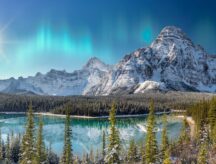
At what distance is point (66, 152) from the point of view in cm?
6012

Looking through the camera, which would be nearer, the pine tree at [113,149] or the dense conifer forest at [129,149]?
the pine tree at [113,149]

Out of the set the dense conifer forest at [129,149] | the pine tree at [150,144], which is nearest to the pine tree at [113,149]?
the dense conifer forest at [129,149]

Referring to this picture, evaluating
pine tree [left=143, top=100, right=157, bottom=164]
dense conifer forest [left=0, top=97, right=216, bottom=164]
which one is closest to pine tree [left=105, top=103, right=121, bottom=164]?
dense conifer forest [left=0, top=97, right=216, bottom=164]

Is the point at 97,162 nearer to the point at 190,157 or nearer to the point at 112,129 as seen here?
the point at 190,157

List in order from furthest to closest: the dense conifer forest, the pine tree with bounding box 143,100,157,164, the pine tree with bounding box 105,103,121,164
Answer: the pine tree with bounding box 143,100,157,164 → the dense conifer forest → the pine tree with bounding box 105,103,121,164

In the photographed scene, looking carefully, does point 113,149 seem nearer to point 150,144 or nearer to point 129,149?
point 150,144

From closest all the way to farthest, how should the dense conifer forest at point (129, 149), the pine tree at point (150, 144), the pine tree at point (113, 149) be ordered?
the pine tree at point (113, 149) → the dense conifer forest at point (129, 149) → the pine tree at point (150, 144)

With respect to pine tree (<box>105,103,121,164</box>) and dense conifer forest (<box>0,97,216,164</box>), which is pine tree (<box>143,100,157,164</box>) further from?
pine tree (<box>105,103,121,164</box>)

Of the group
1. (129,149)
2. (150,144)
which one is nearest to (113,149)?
(150,144)

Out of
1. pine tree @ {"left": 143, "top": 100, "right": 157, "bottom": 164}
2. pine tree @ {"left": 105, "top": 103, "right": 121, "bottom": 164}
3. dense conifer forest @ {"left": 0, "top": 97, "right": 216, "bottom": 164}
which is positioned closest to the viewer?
pine tree @ {"left": 105, "top": 103, "right": 121, "bottom": 164}

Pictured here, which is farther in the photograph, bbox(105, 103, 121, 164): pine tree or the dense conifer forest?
the dense conifer forest

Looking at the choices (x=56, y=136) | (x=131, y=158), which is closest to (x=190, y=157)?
(x=131, y=158)

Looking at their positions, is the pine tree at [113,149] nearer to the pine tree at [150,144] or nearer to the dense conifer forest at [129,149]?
the dense conifer forest at [129,149]

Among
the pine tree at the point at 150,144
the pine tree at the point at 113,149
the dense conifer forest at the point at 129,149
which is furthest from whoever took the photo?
the pine tree at the point at 150,144
